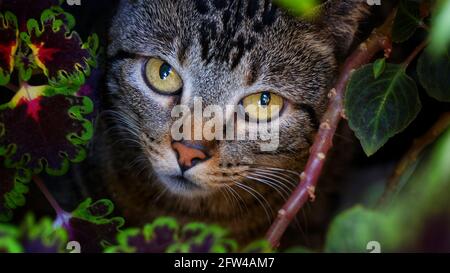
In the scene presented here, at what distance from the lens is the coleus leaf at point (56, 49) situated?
0.89 m

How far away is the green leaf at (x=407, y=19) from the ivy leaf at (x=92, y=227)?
52cm

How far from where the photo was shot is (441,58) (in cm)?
87

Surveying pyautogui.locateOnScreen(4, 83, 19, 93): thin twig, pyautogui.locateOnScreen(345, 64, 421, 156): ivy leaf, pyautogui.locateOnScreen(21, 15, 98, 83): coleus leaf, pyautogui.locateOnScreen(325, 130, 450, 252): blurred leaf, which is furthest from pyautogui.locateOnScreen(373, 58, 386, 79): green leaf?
pyautogui.locateOnScreen(4, 83, 19, 93): thin twig

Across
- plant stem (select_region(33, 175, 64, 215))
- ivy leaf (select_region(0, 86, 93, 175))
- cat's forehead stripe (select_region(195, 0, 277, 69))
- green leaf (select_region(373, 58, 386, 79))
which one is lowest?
plant stem (select_region(33, 175, 64, 215))

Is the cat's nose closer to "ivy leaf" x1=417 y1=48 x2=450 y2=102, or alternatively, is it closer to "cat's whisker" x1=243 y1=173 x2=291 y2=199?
"cat's whisker" x1=243 y1=173 x2=291 y2=199

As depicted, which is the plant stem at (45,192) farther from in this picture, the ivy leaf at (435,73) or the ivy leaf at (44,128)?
the ivy leaf at (435,73)

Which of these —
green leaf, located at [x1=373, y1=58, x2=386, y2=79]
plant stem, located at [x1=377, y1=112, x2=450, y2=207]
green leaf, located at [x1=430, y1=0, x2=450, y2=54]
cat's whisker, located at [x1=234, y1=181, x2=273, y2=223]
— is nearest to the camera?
green leaf, located at [x1=430, y1=0, x2=450, y2=54]

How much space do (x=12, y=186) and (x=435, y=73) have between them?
0.67 m

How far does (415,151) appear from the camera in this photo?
3.29 ft

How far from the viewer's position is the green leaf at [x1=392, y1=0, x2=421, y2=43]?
34.8 inches

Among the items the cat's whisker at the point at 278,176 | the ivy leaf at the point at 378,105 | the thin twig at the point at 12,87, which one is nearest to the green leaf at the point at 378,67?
the ivy leaf at the point at 378,105

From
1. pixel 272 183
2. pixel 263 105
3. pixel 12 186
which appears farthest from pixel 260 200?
pixel 12 186
